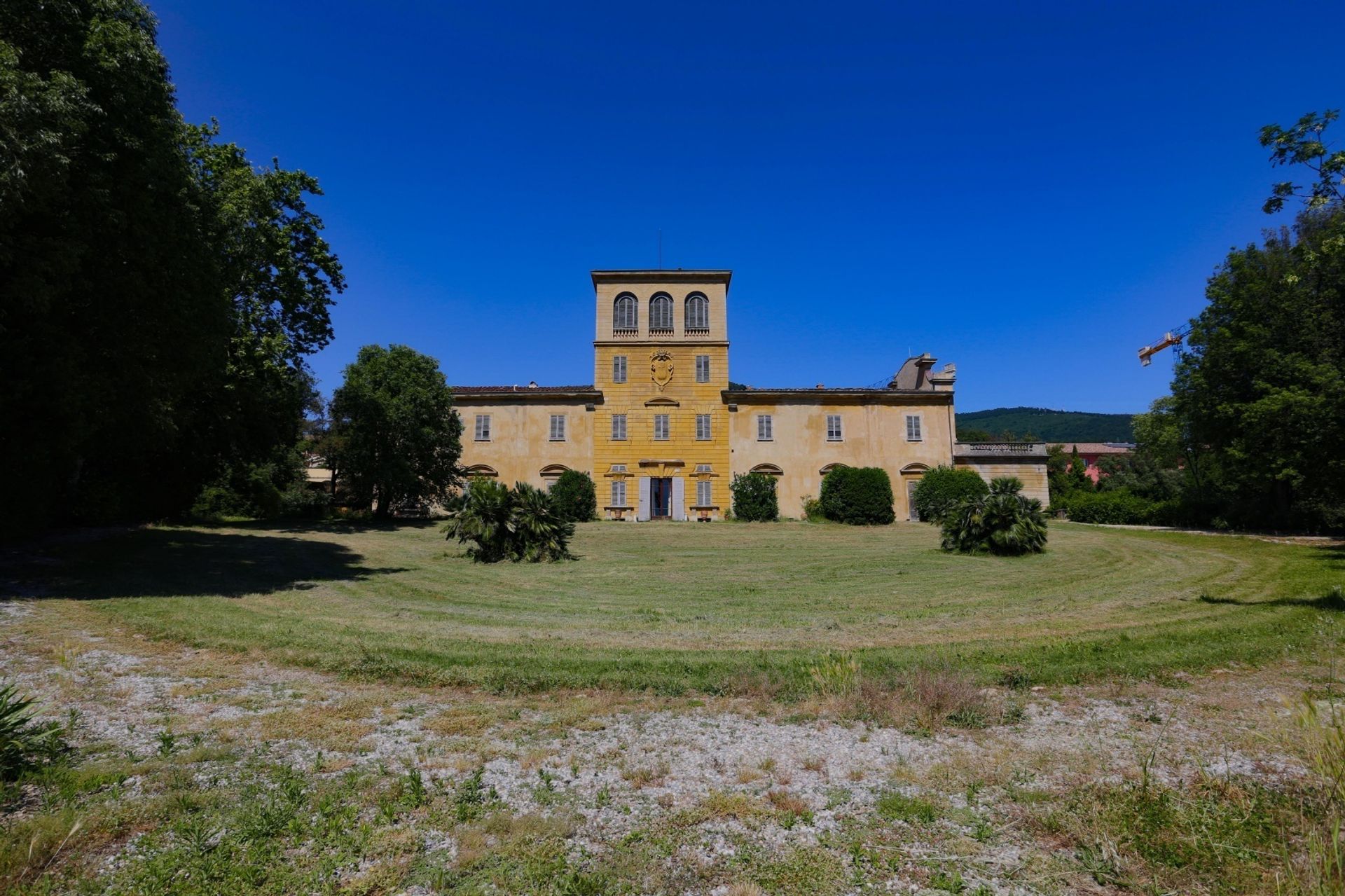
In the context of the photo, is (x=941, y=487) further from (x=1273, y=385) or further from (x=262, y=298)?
(x=262, y=298)

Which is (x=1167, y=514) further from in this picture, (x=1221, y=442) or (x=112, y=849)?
(x=112, y=849)

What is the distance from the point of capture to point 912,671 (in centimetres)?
620

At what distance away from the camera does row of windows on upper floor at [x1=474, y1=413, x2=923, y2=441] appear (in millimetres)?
35938

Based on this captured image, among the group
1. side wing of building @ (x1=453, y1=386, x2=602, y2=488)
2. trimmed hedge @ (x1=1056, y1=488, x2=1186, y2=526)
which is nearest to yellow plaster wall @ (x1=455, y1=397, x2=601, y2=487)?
side wing of building @ (x1=453, y1=386, x2=602, y2=488)

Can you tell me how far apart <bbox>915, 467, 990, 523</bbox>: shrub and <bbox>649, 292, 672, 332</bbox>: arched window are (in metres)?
17.0

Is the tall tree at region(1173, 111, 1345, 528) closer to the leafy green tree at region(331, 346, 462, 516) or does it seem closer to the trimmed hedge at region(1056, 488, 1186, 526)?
the trimmed hedge at region(1056, 488, 1186, 526)

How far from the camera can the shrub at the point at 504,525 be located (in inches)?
672

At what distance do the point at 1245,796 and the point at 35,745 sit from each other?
24.2ft

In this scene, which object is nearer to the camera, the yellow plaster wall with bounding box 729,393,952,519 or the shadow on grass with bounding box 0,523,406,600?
the shadow on grass with bounding box 0,523,406,600

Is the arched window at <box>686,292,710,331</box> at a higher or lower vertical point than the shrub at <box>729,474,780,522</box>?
higher

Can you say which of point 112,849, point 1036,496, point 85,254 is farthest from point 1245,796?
point 1036,496

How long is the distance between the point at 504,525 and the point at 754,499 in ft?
64.0

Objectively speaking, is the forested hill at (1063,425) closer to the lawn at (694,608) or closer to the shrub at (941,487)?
the shrub at (941,487)

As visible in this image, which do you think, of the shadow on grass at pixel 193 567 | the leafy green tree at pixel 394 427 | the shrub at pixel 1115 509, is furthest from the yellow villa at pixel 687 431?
the shadow on grass at pixel 193 567
